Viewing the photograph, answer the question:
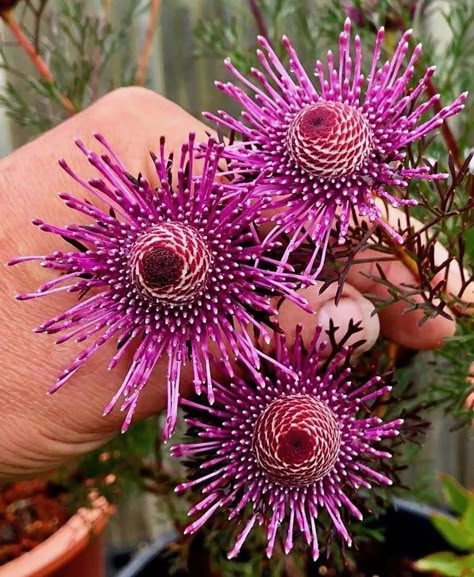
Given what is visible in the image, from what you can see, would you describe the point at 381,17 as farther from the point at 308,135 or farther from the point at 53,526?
the point at 53,526

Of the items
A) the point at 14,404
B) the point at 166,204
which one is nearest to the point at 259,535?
the point at 14,404

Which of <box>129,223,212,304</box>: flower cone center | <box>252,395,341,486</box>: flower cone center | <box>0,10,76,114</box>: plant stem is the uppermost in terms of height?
<box>0,10,76,114</box>: plant stem

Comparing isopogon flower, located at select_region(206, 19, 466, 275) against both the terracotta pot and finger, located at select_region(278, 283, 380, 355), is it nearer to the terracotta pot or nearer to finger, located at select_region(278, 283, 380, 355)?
finger, located at select_region(278, 283, 380, 355)

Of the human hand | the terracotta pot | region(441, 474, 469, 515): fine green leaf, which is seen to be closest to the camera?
the human hand

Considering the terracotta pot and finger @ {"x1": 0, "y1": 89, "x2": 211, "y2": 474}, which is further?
the terracotta pot

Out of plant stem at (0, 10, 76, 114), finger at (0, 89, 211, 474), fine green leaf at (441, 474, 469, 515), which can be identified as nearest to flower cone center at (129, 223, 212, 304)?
finger at (0, 89, 211, 474)

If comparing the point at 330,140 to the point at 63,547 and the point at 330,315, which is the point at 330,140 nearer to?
the point at 330,315
